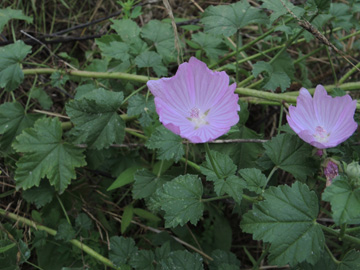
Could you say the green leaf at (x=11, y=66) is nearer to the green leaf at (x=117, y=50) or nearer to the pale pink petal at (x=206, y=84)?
the green leaf at (x=117, y=50)

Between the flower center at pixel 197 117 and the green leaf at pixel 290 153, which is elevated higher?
the flower center at pixel 197 117

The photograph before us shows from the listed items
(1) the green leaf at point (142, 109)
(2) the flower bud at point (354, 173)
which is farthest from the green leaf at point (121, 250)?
(2) the flower bud at point (354, 173)

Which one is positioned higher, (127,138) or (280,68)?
(280,68)

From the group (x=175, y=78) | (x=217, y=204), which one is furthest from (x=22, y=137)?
(x=217, y=204)

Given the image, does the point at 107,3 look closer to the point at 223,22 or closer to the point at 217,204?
the point at 223,22

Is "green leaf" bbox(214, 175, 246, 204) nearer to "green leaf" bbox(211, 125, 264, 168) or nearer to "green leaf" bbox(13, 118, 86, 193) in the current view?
"green leaf" bbox(211, 125, 264, 168)

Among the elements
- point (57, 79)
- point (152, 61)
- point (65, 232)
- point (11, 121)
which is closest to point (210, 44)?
point (152, 61)
